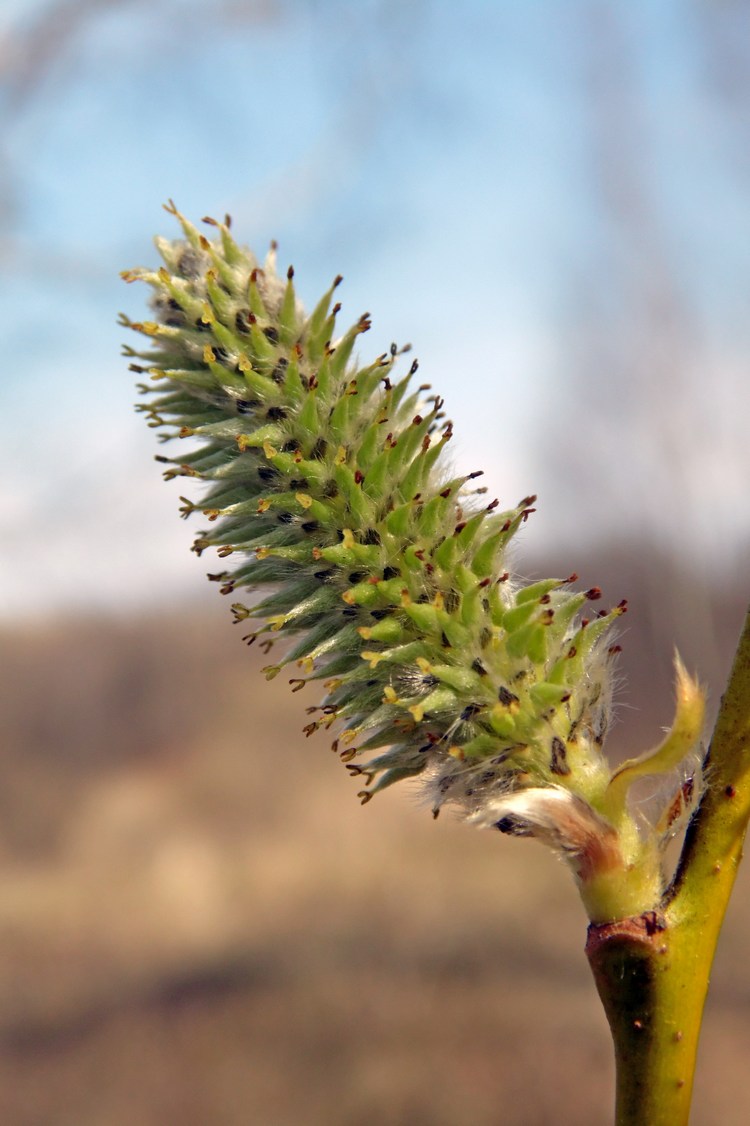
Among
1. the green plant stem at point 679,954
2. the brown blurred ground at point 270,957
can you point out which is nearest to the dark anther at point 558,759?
the green plant stem at point 679,954

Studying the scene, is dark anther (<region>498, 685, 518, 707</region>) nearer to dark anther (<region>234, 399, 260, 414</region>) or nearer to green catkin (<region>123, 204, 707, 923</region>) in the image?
green catkin (<region>123, 204, 707, 923</region>)

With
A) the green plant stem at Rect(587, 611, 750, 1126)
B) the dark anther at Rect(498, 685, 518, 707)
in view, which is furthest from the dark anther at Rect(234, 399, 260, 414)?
the green plant stem at Rect(587, 611, 750, 1126)

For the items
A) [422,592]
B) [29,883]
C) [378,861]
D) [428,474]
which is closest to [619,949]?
[422,592]

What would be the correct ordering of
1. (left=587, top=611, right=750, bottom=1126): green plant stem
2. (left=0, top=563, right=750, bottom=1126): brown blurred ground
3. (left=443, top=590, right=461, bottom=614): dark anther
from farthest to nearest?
(left=0, top=563, right=750, bottom=1126): brown blurred ground → (left=443, top=590, right=461, bottom=614): dark anther → (left=587, top=611, right=750, bottom=1126): green plant stem

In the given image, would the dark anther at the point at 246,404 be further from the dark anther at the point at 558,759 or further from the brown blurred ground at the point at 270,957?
the brown blurred ground at the point at 270,957

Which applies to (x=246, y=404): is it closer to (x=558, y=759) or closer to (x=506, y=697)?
(x=506, y=697)

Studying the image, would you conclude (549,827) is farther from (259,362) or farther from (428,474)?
(259,362)

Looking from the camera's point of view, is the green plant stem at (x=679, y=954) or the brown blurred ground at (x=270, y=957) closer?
the green plant stem at (x=679, y=954)

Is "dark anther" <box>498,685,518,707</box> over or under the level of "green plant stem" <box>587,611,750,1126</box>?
over
